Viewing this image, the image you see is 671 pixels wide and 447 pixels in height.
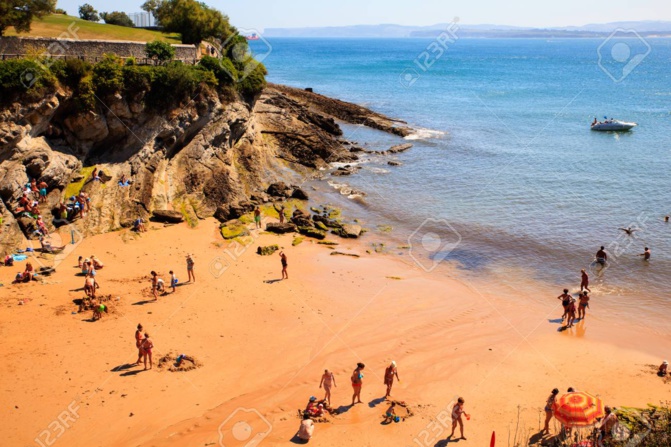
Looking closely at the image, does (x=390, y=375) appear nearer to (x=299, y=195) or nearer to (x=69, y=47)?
(x=299, y=195)

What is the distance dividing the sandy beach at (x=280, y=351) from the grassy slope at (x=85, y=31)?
1456cm

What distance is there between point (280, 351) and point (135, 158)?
16.2m

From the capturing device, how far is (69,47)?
2783 centimetres


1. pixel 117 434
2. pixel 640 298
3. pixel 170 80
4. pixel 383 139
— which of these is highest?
pixel 170 80

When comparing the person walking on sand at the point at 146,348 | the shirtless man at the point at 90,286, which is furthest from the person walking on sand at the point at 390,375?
the shirtless man at the point at 90,286

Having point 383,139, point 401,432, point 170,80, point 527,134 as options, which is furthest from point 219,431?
point 527,134

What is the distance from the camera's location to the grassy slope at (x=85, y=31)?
1277 inches

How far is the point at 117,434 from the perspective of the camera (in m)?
14.5

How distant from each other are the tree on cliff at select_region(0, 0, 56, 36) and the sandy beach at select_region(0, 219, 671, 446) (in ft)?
39.0

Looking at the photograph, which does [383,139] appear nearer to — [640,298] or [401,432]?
[640,298]

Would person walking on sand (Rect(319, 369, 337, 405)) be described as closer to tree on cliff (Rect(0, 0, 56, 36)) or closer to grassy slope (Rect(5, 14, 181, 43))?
tree on cliff (Rect(0, 0, 56, 36))

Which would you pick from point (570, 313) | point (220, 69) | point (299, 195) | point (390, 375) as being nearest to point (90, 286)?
point (390, 375)

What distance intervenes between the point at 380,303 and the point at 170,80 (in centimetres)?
1767

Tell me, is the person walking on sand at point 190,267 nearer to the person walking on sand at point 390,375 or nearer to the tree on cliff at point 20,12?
the person walking on sand at point 390,375
